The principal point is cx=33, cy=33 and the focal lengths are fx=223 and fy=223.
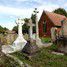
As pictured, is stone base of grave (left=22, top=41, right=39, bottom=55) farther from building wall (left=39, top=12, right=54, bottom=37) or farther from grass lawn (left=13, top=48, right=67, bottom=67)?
building wall (left=39, top=12, right=54, bottom=37)

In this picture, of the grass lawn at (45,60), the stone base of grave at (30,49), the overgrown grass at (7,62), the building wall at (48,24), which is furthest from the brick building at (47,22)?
the overgrown grass at (7,62)

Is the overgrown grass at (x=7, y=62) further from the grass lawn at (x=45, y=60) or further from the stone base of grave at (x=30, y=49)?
the stone base of grave at (x=30, y=49)

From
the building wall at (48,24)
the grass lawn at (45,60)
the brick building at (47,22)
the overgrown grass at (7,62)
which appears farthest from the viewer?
the building wall at (48,24)

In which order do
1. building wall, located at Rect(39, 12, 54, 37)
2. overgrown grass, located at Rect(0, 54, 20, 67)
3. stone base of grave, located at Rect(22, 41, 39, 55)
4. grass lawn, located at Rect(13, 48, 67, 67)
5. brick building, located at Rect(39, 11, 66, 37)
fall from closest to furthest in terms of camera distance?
overgrown grass, located at Rect(0, 54, 20, 67)
grass lawn, located at Rect(13, 48, 67, 67)
stone base of grave, located at Rect(22, 41, 39, 55)
brick building, located at Rect(39, 11, 66, 37)
building wall, located at Rect(39, 12, 54, 37)

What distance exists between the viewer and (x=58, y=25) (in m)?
38.6

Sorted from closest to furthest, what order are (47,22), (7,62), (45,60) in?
(7,62) < (45,60) < (47,22)

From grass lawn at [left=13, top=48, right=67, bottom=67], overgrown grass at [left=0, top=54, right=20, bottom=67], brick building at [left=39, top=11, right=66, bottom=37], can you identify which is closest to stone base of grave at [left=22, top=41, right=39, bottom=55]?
grass lawn at [left=13, top=48, right=67, bottom=67]

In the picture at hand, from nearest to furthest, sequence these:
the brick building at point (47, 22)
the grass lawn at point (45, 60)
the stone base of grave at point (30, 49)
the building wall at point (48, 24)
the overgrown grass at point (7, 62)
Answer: the overgrown grass at point (7, 62)
the grass lawn at point (45, 60)
the stone base of grave at point (30, 49)
the brick building at point (47, 22)
the building wall at point (48, 24)

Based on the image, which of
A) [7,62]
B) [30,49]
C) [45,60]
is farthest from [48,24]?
[7,62]

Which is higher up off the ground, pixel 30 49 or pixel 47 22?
pixel 47 22

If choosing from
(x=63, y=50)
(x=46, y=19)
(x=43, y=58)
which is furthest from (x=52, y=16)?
(x=43, y=58)

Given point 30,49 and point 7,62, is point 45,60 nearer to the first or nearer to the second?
point 30,49

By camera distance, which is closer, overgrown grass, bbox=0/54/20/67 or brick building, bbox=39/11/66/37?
overgrown grass, bbox=0/54/20/67

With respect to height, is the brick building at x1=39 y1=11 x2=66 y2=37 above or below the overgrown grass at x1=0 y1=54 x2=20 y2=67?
above
